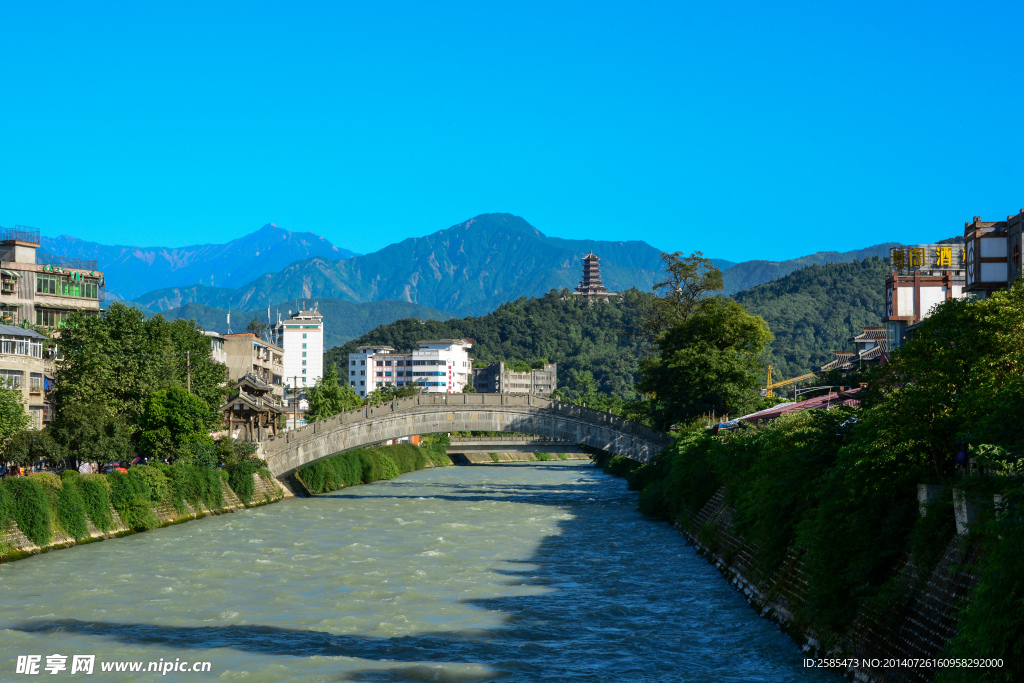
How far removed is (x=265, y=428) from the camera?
61281 millimetres

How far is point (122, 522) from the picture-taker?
39.7 meters

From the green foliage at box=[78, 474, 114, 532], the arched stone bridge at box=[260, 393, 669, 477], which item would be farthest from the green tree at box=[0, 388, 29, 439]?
the arched stone bridge at box=[260, 393, 669, 477]

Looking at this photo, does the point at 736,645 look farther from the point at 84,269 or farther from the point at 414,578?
the point at 84,269

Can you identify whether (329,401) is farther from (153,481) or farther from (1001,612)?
(1001,612)

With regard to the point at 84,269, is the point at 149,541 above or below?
below

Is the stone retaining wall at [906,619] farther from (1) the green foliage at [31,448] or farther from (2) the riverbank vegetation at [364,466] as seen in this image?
(2) the riverbank vegetation at [364,466]

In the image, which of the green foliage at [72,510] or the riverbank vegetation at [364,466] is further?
the riverbank vegetation at [364,466]

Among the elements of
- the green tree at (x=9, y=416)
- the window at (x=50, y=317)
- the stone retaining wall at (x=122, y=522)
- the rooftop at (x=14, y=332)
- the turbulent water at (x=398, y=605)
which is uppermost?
the window at (x=50, y=317)

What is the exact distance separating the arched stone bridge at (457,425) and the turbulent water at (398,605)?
1160cm

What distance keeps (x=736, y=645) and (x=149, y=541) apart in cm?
2423

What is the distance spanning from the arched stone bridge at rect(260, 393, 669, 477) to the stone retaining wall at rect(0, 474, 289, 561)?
1782mm

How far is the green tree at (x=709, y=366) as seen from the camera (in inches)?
2260

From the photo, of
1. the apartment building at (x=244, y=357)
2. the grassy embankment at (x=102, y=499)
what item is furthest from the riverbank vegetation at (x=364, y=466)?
the apartment building at (x=244, y=357)

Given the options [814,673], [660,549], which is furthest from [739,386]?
[814,673]
